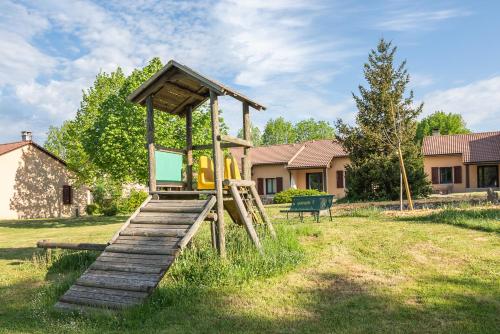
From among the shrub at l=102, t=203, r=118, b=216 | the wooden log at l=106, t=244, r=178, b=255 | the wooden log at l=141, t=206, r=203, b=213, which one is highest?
the wooden log at l=141, t=206, r=203, b=213

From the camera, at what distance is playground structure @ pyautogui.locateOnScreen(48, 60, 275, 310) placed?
23.0 ft

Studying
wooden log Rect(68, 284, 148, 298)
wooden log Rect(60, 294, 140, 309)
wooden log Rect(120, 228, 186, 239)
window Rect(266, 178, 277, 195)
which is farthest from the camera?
window Rect(266, 178, 277, 195)

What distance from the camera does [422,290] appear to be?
700 cm

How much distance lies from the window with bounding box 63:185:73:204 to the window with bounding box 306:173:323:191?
18.5 metres

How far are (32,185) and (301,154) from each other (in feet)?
67.8

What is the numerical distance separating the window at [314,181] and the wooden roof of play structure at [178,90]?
26119mm

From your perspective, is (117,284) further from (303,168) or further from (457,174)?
(457,174)

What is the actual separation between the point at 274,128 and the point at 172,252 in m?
78.5

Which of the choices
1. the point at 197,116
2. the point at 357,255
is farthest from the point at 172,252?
the point at 197,116

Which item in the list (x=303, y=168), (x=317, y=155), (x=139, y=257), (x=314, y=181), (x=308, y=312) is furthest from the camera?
(x=317, y=155)

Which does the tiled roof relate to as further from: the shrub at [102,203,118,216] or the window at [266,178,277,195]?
the window at [266,178,277,195]

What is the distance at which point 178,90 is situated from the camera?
10.1 m

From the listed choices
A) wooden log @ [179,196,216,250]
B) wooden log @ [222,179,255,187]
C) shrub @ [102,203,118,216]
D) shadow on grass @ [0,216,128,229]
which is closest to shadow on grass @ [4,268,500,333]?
wooden log @ [179,196,216,250]

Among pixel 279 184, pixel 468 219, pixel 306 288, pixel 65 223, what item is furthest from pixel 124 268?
pixel 279 184
